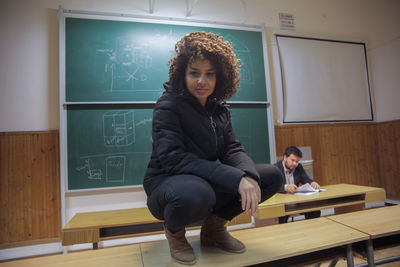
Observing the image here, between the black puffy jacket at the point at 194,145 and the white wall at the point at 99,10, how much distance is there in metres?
1.72

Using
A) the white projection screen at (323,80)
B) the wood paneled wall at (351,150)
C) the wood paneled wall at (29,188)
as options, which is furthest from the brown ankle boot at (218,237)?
the white projection screen at (323,80)

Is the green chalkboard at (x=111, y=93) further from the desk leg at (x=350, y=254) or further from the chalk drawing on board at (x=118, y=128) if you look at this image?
the desk leg at (x=350, y=254)

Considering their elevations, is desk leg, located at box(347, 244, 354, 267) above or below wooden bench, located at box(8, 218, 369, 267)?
below

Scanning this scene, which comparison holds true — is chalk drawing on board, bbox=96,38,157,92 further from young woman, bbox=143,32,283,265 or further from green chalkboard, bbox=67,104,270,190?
young woman, bbox=143,32,283,265

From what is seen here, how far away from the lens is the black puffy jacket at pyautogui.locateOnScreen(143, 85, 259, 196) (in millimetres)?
873

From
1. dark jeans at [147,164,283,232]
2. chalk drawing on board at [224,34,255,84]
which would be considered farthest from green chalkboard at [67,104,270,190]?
dark jeans at [147,164,283,232]

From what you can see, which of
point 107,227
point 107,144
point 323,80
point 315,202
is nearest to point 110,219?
point 107,227

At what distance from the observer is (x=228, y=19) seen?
3.04 meters

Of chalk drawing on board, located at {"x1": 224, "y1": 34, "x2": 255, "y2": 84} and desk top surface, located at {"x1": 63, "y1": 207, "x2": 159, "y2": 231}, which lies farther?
chalk drawing on board, located at {"x1": 224, "y1": 34, "x2": 255, "y2": 84}

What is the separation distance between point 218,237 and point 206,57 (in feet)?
2.52

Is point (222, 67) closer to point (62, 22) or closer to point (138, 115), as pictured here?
point (138, 115)

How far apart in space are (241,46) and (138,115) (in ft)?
4.76

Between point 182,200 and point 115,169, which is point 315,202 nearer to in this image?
point 182,200

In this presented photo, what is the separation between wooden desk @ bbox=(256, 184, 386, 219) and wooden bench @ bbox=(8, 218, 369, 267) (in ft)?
1.82
